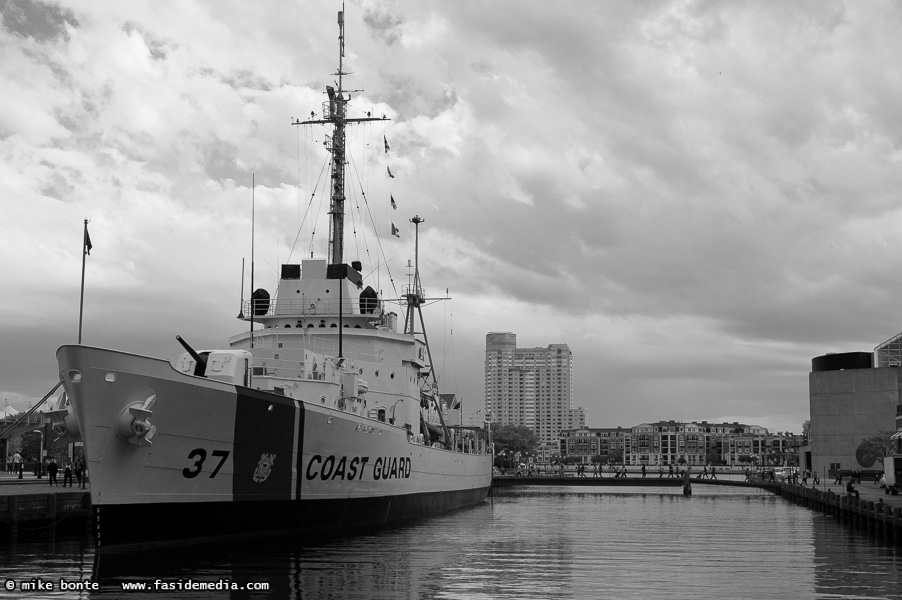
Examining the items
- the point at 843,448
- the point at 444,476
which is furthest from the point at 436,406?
the point at 843,448

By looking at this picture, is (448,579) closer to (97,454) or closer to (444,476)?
(97,454)

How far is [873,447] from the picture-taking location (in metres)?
59.3

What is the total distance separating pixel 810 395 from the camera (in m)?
68.6

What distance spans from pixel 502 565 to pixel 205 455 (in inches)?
235

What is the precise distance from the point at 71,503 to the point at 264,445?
250 inches

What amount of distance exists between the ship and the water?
834 mm

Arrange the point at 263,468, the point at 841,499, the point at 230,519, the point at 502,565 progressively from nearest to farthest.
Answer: the point at 502,565 → the point at 230,519 → the point at 263,468 → the point at 841,499

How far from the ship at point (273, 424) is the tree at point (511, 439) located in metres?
72.9

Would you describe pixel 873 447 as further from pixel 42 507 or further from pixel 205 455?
pixel 42 507

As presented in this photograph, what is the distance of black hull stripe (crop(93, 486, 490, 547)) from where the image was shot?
16.4m

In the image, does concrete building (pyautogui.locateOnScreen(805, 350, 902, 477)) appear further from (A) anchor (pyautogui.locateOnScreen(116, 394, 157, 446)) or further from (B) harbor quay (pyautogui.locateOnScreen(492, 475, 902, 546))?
(A) anchor (pyautogui.locateOnScreen(116, 394, 157, 446))

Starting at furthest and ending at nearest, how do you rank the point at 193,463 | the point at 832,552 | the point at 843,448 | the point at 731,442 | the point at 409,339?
the point at 731,442 → the point at 843,448 → the point at 409,339 → the point at 832,552 → the point at 193,463

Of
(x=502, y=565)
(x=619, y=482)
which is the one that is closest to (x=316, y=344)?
(x=502, y=565)

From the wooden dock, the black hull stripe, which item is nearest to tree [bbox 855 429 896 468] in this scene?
the black hull stripe
